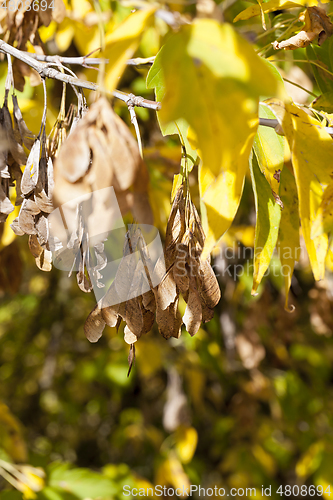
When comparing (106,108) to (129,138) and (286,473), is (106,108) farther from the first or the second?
(286,473)

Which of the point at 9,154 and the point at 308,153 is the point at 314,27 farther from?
the point at 9,154

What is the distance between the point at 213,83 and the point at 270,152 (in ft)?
0.77

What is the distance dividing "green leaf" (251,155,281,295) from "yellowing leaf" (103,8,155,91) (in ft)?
0.76

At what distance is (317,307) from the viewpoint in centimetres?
138

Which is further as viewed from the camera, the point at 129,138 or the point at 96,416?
the point at 96,416

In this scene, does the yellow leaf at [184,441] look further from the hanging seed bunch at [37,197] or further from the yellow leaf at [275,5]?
the yellow leaf at [275,5]

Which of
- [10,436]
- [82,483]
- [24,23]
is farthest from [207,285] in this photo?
[10,436]

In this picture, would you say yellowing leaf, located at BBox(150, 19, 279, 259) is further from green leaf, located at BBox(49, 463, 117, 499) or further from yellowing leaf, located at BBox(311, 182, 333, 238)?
green leaf, located at BBox(49, 463, 117, 499)

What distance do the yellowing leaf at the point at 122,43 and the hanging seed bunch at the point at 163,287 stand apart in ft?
0.60

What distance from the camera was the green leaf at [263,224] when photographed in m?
0.47

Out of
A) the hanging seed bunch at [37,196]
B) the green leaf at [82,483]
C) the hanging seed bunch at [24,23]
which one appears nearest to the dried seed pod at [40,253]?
the hanging seed bunch at [37,196]

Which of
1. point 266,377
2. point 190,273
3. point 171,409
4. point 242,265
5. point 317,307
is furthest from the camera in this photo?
point 266,377

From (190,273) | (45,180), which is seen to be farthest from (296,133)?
(45,180)

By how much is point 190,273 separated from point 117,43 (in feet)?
0.79
